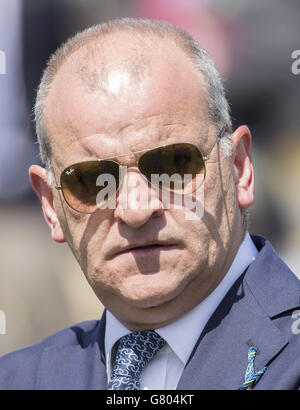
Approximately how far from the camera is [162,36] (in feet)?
9.96

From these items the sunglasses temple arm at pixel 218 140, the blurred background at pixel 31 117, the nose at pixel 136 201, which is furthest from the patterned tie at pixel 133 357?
the blurred background at pixel 31 117

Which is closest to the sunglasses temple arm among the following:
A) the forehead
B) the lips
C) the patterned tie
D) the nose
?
the forehead

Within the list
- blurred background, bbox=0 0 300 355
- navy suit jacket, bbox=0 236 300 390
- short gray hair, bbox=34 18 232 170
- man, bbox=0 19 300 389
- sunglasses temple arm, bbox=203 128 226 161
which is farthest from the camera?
blurred background, bbox=0 0 300 355

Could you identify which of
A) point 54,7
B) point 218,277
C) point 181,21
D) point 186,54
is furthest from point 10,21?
point 218,277

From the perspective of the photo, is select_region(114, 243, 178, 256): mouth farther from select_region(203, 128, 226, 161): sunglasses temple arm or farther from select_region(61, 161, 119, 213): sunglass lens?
select_region(203, 128, 226, 161): sunglasses temple arm

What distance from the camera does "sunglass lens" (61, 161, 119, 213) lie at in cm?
281

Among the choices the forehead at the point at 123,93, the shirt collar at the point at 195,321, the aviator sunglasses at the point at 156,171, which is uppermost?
the forehead at the point at 123,93

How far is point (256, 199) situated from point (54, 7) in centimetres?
255

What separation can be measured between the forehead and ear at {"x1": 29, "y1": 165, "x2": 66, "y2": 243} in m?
0.31

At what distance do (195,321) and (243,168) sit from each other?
0.72 meters

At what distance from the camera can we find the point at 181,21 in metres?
6.09

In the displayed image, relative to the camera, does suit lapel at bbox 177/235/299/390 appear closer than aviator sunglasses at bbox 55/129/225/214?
Yes

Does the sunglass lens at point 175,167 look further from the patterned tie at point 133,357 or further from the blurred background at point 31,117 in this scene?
the blurred background at point 31,117

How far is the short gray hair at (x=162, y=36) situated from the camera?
3.02 meters
